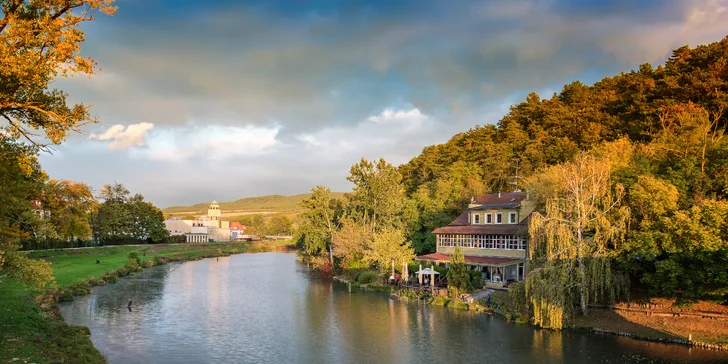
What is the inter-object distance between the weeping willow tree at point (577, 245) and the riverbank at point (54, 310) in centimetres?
2826

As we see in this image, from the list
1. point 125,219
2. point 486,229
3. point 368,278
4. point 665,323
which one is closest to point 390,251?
point 368,278

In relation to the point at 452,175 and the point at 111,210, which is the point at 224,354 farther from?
the point at 111,210

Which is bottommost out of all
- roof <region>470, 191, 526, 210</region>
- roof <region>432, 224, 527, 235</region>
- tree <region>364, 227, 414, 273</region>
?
tree <region>364, 227, 414, 273</region>

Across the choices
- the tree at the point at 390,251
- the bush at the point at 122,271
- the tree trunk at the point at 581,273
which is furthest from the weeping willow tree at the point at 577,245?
the bush at the point at 122,271

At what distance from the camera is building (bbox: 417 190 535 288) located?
45.3 metres

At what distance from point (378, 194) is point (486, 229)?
21.6m

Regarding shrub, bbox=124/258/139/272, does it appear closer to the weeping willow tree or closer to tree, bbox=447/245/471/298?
tree, bbox=447/245/471/298

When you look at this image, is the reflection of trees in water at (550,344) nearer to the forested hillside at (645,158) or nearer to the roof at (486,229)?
the forested hillside at (645,158)

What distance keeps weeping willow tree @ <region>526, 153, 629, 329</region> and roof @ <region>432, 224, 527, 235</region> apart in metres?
10.1

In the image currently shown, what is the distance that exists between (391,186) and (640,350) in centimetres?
4336

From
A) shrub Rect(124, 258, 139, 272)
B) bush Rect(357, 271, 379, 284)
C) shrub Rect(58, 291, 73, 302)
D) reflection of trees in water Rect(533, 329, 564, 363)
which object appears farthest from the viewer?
shrub Rect(124, 258, 139, 272)

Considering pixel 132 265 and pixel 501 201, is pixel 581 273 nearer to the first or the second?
pixel 501 201

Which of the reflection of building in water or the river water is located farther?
the reflection of building in water

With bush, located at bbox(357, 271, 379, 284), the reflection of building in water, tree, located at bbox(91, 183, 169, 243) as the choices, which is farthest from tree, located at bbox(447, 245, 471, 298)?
the reflection of building in water
